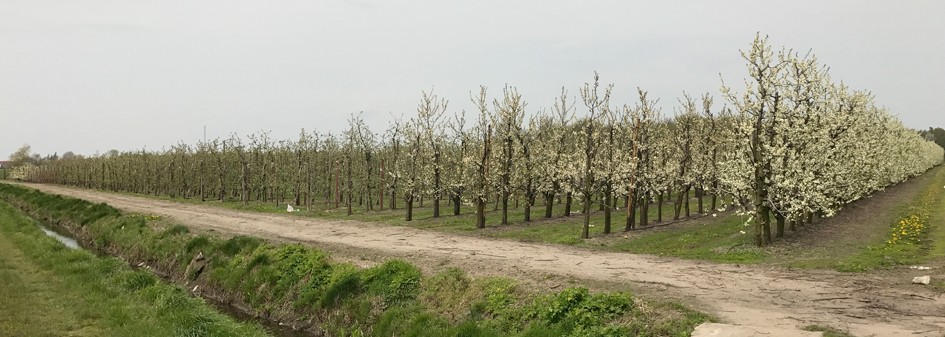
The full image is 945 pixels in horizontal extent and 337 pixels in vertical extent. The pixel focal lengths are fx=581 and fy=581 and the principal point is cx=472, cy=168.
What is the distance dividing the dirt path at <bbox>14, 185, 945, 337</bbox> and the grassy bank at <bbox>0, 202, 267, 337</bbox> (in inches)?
313

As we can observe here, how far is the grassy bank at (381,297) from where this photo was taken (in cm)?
1370

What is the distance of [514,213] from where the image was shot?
43.8 m

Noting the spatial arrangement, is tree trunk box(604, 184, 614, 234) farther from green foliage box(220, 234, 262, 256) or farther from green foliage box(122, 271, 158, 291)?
green foliage box(122, 271, 158, 291)

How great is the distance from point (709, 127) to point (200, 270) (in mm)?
30697

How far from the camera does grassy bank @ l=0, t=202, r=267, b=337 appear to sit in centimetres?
1445

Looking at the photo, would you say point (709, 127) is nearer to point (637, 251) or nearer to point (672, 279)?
point (637, 251)

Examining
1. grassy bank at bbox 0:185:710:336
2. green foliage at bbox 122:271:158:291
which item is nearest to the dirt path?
grassy bank at bbox 0:185:710:336

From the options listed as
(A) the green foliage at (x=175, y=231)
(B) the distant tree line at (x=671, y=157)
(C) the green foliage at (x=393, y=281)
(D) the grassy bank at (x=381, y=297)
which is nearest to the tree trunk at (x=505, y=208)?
(B) the distant tree line at (x=671, y=157)

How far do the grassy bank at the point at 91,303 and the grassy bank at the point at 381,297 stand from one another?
2803mm

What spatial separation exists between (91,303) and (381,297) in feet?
27.0

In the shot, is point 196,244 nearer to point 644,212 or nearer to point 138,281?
point 138,281

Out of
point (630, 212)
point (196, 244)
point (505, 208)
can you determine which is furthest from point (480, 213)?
point (196, 244)

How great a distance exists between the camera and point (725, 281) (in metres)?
17.6

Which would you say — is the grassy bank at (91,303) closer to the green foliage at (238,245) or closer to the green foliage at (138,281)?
the green foliage at (138,281)
